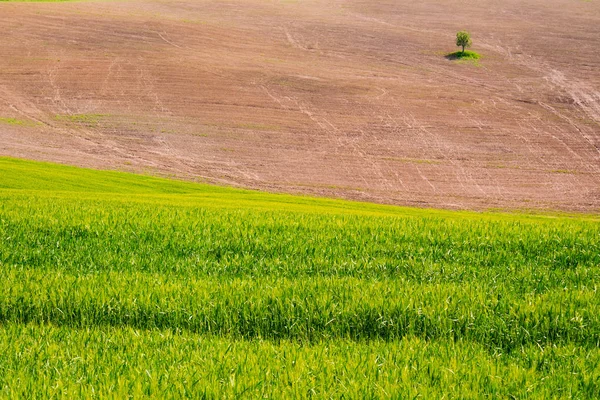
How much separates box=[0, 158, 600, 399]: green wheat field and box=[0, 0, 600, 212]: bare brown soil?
23.1 metres

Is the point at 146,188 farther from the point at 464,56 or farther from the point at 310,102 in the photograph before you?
the point at 464,56

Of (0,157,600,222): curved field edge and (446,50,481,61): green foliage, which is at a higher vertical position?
(446,50,481,61): green foliage

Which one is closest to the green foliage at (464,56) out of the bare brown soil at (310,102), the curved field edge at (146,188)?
the bare brown soil at (310,102)

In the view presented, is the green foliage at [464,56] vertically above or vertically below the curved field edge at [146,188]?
above

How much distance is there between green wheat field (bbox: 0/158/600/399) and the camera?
5105mm

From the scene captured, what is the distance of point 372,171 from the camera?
38.3 meters

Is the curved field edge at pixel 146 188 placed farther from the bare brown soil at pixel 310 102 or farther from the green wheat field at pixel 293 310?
the green wheat field at pixel 293 310

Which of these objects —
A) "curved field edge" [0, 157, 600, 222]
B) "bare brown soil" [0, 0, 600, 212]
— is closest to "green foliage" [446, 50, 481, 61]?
"bare brown soil" [0, 0, 600, 212]

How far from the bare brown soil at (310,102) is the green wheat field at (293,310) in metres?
23.1

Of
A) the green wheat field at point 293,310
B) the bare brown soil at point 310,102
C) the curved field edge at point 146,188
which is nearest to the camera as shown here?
the green wheat field at point 293,310

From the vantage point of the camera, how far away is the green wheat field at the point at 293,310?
5105 millimetres

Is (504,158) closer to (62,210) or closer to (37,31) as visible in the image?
(62,210)

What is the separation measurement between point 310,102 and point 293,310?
146 ft

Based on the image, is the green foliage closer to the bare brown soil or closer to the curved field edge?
the bare brown soil
